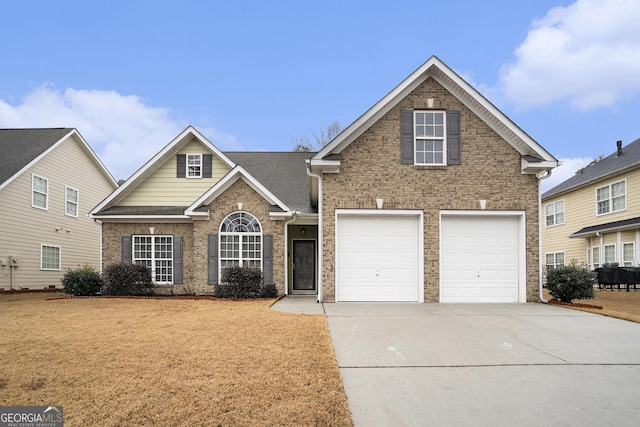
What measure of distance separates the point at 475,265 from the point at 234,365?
910cm

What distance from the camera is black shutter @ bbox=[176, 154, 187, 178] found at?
58.0ft

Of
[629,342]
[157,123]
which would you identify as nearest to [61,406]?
[629,342]

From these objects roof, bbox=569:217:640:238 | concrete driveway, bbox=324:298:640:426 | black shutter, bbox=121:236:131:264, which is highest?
roof, bbox=569:217:640:238

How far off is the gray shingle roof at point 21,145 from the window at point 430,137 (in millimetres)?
16466

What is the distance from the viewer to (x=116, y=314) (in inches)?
442

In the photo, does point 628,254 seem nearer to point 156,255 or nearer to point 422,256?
point 422,256

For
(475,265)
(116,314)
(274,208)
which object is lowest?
(116,314)

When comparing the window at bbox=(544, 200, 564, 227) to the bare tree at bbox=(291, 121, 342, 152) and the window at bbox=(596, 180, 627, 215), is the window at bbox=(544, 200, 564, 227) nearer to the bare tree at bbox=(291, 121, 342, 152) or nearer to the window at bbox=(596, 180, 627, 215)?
the window at bbox=(596, 180, 627, 215)

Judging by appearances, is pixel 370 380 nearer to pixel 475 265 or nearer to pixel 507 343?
pixel 507 343

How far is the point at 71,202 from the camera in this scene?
23.0m

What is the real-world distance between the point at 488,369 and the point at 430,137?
8483 millimetres

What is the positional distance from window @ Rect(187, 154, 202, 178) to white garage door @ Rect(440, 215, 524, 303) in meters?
9.68

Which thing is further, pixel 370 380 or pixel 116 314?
pixel 116 314

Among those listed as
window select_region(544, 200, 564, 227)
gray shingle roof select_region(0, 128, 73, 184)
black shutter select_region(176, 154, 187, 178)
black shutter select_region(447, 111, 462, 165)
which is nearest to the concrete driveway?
black shutter select_region(447, 111, 462, 165)
